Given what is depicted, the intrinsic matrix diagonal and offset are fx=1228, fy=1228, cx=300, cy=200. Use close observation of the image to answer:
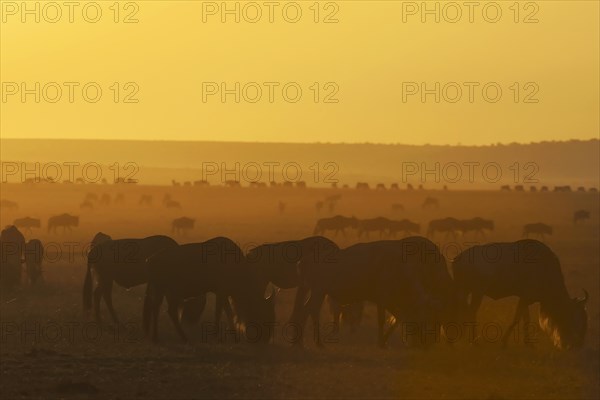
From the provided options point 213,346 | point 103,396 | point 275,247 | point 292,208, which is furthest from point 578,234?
point 103,396

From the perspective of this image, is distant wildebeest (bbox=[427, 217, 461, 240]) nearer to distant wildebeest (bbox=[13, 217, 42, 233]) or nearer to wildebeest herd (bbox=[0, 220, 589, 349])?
distant wildebeest (bbox=[13, 217, 42, 233])

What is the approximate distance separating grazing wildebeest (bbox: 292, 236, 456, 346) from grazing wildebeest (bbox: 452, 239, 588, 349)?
24.2 inches

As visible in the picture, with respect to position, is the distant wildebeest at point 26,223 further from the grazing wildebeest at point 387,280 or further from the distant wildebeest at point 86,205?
the grazing wildebeest at point 387,280

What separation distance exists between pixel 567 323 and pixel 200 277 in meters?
6.80

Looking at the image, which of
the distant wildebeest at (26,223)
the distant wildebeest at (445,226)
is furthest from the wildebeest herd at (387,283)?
the distant wildebeest at (26,223)

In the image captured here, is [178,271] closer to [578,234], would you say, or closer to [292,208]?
[578,234]

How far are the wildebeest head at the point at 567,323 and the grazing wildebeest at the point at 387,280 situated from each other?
6.03 feet

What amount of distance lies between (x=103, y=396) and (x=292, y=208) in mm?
81614

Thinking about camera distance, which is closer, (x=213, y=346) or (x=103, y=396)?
(x=103, y=396)

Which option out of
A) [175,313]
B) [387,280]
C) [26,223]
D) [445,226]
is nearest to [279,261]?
[175,313]

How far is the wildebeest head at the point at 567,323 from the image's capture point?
72.2 feet

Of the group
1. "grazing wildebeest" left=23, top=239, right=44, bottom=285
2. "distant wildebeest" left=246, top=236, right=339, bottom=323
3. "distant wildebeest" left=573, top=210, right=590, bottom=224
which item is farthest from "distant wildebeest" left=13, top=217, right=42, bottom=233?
"distant wildebeest" left=246, top=236, right=339, bottom=323

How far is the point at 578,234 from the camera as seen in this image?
67.6 m

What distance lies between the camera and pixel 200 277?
2300 centimetres
